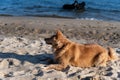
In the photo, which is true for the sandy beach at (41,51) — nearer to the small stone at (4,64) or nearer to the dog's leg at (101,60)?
the small stone at (4,64)

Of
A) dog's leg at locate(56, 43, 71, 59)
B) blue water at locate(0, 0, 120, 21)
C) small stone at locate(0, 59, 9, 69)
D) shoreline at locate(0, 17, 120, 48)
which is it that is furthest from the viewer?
blue water at locate(0, 0, 120, 21)

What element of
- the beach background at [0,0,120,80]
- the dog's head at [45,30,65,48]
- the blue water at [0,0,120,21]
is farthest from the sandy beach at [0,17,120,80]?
the blue water at [0,0,120,21]

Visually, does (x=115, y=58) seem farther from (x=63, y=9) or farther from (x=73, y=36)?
(x=63, y=9)

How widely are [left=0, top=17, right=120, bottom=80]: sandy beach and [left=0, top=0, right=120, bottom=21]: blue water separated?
537 centimetres

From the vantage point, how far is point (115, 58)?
8.98m

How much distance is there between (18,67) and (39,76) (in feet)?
2.76

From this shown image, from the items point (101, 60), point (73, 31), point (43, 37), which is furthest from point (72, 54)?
point (73, 31)

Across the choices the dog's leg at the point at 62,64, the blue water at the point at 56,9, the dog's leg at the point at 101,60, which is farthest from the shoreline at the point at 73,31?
the blue water at the point at 56,9

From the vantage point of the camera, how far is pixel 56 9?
2373cm

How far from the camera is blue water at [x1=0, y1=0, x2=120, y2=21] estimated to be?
21.2m

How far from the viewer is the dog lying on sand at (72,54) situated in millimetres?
8234

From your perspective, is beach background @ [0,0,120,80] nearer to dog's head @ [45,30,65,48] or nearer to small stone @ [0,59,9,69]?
small stone @ [0,59,9,69]

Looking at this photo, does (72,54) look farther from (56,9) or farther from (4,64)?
(56,9)

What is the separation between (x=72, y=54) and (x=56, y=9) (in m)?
15.6
